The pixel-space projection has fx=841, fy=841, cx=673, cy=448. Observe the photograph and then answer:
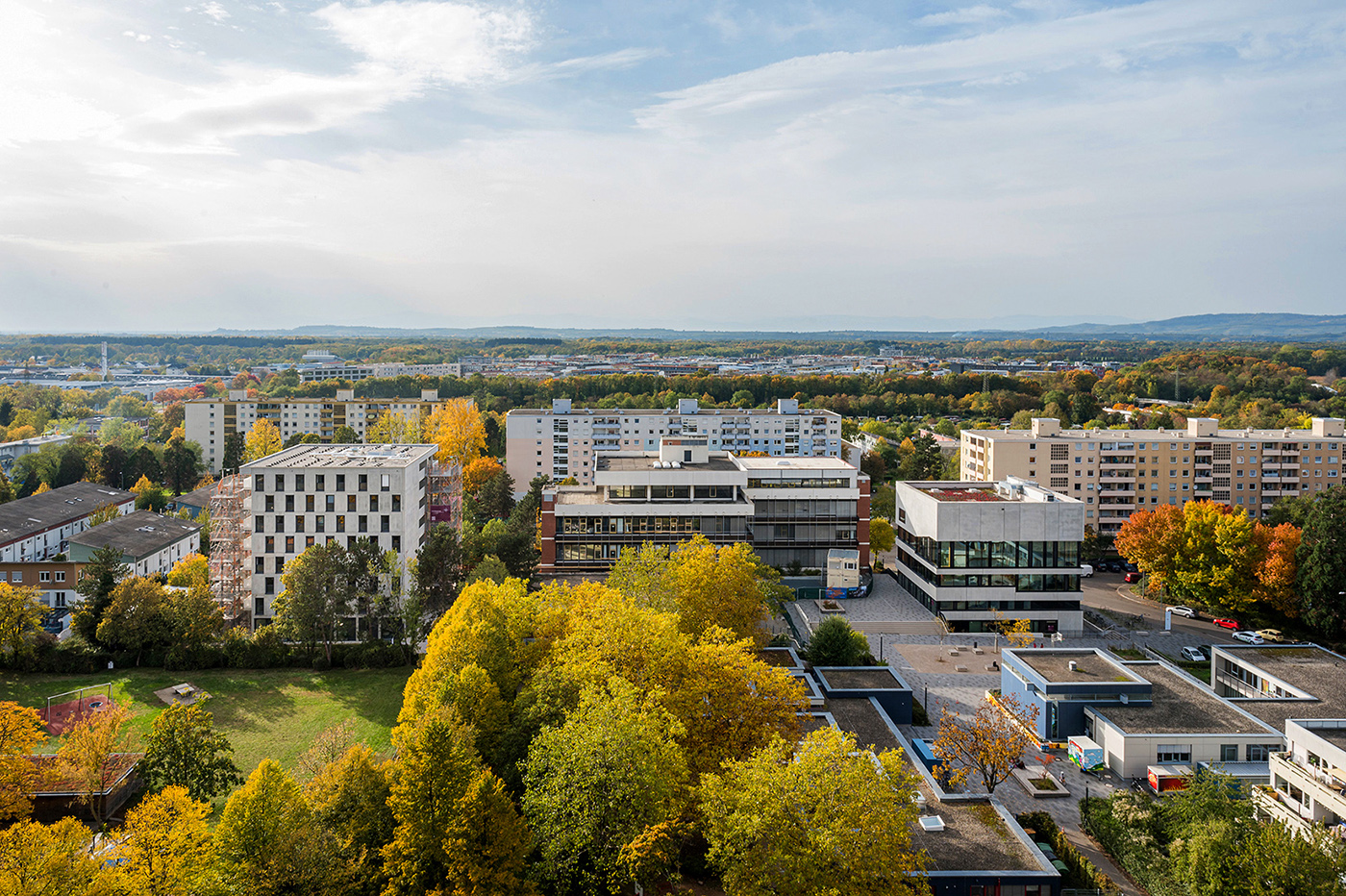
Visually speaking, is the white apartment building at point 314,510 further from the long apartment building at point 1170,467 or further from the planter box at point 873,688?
the long apartment building at point 1170,467

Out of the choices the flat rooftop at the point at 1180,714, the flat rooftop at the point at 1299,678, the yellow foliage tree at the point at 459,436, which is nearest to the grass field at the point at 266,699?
the flat rooftop at the point at 1180,714

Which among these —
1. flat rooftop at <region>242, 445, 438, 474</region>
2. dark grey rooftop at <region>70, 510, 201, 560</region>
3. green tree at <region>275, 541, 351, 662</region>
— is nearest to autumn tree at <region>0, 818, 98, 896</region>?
green tree at <region>275, 541, 351, 662</region>

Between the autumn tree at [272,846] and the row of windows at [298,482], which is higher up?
the row of windows at [298,482]

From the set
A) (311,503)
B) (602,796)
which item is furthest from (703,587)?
(311,503)

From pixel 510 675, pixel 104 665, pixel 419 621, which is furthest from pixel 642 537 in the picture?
pixel 104 665

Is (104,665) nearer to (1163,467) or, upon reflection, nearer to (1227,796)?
(1227,796)

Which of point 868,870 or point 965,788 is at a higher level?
point 868,870
